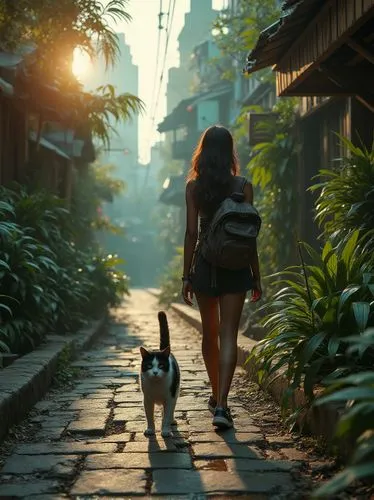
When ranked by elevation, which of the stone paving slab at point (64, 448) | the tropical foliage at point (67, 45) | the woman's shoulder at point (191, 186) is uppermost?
the tropical foliage at point (67, 45)

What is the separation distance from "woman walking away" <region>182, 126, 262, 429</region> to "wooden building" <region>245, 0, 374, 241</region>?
1.37 meters

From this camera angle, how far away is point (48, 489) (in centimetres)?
386

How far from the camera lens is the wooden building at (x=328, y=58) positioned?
6094mm

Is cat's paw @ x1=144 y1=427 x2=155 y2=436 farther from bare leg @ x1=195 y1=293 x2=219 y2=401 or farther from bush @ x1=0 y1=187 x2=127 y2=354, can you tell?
bush @ x1=0 y1=187 x2=127 y2=354

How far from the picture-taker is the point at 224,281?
5.30 metres

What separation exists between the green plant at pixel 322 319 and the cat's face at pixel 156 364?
28.3 inches

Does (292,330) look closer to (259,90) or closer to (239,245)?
(239,245)

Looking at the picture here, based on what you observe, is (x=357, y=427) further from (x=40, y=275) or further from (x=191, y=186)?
(x=40, y=275)

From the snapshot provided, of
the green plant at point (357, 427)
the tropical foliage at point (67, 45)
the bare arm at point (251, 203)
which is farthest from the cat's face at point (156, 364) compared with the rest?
the tropical foliage at point (67, 45)

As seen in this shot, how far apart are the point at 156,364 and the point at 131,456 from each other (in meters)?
0.70

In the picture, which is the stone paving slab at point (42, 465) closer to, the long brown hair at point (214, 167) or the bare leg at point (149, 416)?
the bare leg at point (149, 416)

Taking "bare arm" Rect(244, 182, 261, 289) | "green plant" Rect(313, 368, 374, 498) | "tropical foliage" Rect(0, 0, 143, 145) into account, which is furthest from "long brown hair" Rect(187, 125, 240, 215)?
"tropical foliage" Rect(0, 0, 143, 145)

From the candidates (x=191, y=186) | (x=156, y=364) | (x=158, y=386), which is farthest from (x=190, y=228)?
(x=158, y=386)

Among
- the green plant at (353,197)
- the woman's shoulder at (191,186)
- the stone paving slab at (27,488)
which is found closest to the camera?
the stone paving slab at (27,488)
